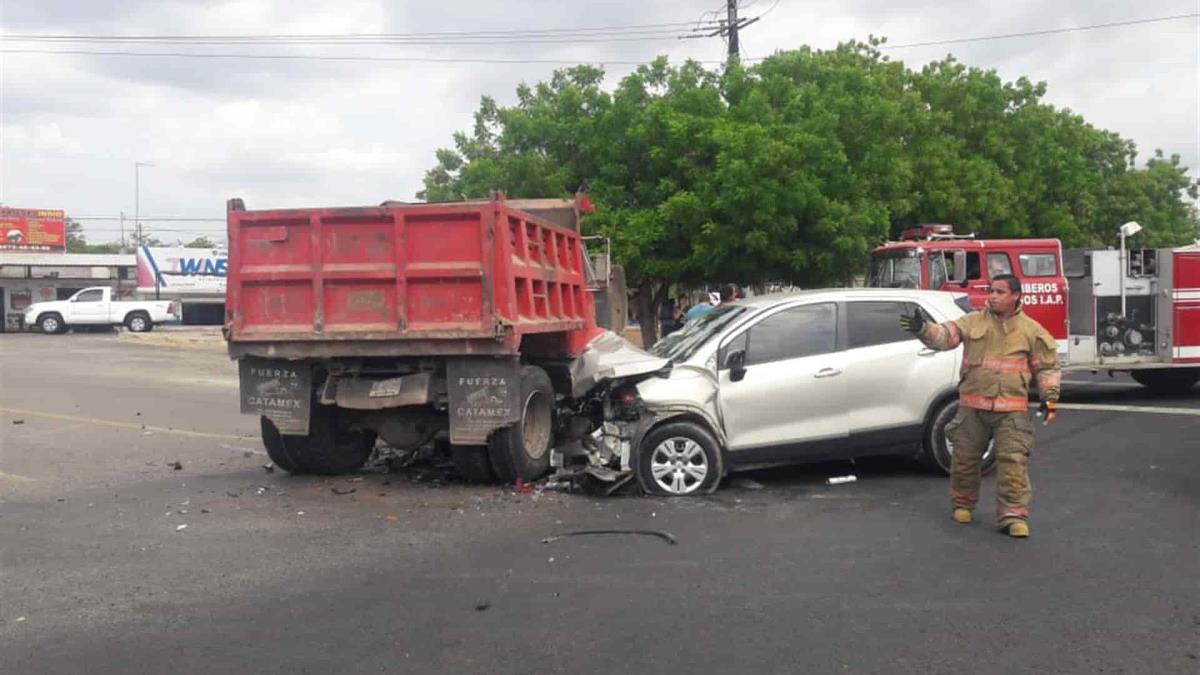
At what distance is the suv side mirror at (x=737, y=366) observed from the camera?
328 inches

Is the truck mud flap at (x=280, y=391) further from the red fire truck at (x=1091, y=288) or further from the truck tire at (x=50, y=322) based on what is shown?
the truck tire at (x=50, y=322)

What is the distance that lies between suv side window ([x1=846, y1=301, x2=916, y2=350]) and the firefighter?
4.74 ft

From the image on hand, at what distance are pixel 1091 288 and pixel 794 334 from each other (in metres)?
8.78

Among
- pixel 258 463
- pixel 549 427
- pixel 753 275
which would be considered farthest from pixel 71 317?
pixel 549 427

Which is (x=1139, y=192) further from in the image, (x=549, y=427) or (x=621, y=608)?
(x=621, y=608)

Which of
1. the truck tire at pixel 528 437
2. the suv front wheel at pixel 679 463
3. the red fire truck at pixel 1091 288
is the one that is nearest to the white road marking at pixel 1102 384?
the red fire truck at pixel 1091 288

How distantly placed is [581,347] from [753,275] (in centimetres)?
898

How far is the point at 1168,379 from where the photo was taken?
16.5 metres

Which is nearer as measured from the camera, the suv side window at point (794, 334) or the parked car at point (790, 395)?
the parked car at point (790, 395)

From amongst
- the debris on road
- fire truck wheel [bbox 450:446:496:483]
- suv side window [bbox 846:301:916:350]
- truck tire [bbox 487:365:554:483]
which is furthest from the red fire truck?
the debris on road

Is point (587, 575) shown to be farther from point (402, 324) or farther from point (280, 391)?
point (280, 391)

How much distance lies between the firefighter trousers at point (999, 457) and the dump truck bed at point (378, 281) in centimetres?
333

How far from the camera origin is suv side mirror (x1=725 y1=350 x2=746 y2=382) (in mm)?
8336

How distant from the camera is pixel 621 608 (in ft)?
17.6
